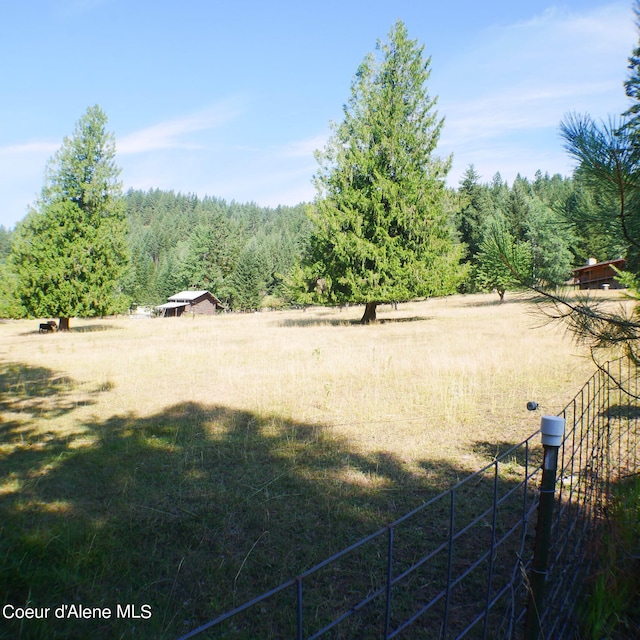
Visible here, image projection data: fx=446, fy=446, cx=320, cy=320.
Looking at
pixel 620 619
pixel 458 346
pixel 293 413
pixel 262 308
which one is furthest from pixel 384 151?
pixel 262 308

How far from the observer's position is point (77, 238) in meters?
23.1

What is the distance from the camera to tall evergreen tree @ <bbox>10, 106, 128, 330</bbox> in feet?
74.1

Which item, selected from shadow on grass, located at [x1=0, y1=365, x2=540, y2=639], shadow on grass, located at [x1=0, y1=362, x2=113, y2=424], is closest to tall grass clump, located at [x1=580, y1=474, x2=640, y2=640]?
shadow on grass, located at [x1=0, y1=365, x2=540, y2=639]

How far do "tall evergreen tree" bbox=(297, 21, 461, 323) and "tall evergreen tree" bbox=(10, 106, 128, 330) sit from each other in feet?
35.5

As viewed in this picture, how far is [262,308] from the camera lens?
237 feet

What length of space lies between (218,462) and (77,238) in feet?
71.8

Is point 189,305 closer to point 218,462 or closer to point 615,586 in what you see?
point 218,462

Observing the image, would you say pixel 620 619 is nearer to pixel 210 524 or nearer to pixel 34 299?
pixel 210 524

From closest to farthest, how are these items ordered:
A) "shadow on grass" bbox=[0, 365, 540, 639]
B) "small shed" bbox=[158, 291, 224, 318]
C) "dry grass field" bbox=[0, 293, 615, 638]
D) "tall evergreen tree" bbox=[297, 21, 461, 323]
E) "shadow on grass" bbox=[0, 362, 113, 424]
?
"shadow on grass" bbox=[0, 365, 540, 639] → "dry grass field" bbox=[0, 293, 615, 638] → "shadow on grass" bbox=[0, 362, 113, 424] → "tall evergreen tree" bbox=[297, 21, 461, 323] → "small shed" bbox=[158, 291, 224, 318]

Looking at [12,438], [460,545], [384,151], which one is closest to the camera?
[460,545]

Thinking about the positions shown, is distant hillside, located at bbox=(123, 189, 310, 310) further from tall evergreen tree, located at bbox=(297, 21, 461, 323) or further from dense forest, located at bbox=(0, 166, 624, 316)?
tall evergreen tree, located at bbox=(297, 21, 461, 323)

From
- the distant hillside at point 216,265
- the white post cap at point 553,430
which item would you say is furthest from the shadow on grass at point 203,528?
the distant hillside at point 216,265

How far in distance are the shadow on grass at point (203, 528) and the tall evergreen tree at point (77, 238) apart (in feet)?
62.4

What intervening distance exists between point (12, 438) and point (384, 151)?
2011cm
